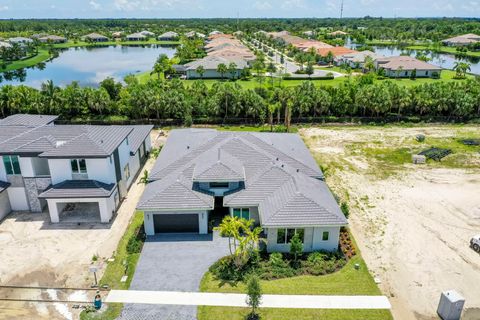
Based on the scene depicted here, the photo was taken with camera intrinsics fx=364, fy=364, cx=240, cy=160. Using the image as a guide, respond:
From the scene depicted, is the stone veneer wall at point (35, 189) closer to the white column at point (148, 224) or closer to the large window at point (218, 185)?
the white column at point (148, 224)

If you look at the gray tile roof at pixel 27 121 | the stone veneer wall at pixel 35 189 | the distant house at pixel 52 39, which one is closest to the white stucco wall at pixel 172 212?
the stone veneer wall at pixel 35 189

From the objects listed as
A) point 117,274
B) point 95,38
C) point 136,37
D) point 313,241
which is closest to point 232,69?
point 313,241

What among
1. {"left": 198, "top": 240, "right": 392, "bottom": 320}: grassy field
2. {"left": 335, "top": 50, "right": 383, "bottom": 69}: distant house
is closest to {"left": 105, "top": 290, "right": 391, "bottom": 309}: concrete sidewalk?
{"left": 198, "top": 240, "right": 392, "bottom": 320}: grassy field

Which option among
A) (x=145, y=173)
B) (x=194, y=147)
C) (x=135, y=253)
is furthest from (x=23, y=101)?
(x=135, y=253)

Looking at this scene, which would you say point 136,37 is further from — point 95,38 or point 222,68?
point 222,68

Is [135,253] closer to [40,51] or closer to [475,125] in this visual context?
[475,125]

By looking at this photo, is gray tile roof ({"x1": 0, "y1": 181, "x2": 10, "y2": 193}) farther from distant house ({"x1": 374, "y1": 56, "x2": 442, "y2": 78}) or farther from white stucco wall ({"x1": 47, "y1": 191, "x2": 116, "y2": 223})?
distant house ({"x1": 374, "y1": 56, "x2": 442, "y2": 78})
